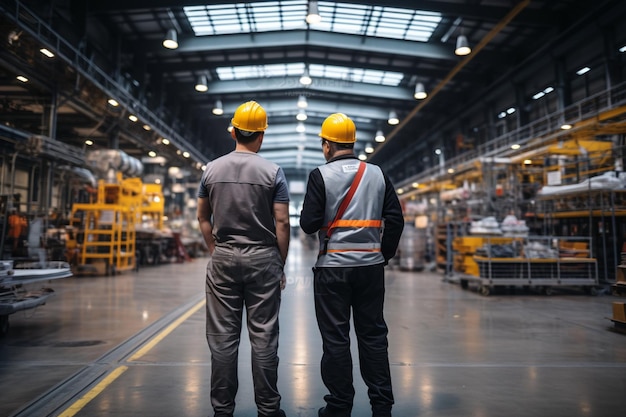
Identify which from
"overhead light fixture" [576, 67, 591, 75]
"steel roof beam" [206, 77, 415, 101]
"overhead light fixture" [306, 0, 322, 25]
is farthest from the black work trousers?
"steel roof beam" [206, 77, 415, 101]

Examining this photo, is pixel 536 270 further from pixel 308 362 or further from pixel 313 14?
pixel 313 14

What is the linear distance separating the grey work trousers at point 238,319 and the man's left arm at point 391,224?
2.34ft

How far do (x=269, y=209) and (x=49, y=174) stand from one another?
1413 cm

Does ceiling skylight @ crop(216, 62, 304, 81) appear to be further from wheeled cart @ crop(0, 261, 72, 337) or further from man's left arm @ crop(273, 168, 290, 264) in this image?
man's left arm @ crop(273, 168, 290, 264)

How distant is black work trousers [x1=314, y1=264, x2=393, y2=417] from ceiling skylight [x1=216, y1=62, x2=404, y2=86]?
20.1m

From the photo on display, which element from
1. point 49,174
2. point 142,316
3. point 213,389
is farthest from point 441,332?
point 49,174

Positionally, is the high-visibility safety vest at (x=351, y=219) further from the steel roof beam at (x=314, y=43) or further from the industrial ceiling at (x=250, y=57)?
the steel roof beam at (x=314, y=43)

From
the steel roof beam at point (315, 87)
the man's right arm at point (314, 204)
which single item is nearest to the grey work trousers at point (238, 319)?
the man's right arm at point (314, 204)

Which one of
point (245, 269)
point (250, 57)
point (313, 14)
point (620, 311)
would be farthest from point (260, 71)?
point (245, 269)

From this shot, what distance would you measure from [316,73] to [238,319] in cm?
2190

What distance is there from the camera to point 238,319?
2.73 meters

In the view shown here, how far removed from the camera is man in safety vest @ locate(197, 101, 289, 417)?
8.68 ft

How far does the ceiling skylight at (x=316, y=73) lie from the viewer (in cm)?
2216

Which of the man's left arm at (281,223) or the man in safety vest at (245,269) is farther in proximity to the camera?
the man's left arm at (281,223)
